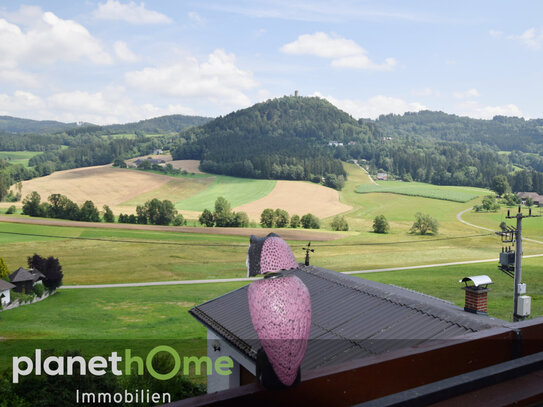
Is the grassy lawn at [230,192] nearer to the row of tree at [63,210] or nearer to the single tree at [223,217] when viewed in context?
the single tree at [223,217]

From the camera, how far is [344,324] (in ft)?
33.6

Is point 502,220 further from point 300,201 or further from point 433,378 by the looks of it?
point 433,378

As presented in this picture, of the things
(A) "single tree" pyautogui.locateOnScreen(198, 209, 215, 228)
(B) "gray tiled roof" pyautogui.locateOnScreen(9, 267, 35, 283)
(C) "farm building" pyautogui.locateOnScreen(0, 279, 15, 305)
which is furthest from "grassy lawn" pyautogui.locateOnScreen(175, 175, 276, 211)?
(C) "farm building" pyautogui.locateOnScreen(0, 279, 15, 305)

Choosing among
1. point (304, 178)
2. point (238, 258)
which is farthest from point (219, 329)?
point (304, 178)

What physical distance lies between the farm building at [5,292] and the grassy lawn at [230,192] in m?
34.0

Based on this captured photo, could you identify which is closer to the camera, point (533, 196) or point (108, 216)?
point (108, 216)

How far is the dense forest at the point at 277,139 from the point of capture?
281 ft

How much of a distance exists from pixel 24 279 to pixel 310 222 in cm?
3499

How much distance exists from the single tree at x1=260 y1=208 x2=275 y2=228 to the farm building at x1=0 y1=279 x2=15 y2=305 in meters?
32.1

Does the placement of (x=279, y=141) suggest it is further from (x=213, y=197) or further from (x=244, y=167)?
(x=213, y=197)

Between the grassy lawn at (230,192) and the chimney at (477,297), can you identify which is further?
the grassy lawn at (230,192)

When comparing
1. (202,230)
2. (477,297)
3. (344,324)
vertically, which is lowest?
(202,230)

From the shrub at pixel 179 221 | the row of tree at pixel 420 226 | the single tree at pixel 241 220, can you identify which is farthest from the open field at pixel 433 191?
the shrub at pixel 179 221

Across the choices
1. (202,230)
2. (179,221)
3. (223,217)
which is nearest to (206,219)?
(223,217)
